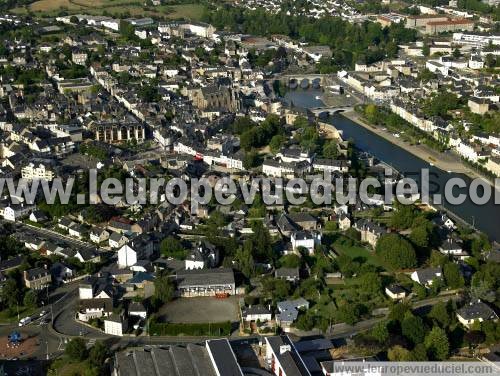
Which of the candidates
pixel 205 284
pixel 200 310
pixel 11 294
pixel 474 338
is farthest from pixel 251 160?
pixel 474 338

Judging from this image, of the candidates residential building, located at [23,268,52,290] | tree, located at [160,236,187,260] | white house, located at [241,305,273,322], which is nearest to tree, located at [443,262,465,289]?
white house, located at [241,305,273,322]

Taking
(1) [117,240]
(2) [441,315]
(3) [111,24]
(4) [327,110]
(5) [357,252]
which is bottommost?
(4) [327,110]

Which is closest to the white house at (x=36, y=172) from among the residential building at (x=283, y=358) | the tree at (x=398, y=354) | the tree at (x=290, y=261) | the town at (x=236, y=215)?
the town at (x=236, y=215)

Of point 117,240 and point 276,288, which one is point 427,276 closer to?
point 276,288

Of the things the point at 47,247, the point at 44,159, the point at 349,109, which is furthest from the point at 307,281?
the point at 349,109

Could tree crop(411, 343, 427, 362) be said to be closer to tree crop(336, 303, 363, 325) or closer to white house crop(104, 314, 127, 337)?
tree crop(336, 303, 363, 325)

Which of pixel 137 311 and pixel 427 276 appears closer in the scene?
pixel 137 311

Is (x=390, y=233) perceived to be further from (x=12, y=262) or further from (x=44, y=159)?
(x=44, y=159)
